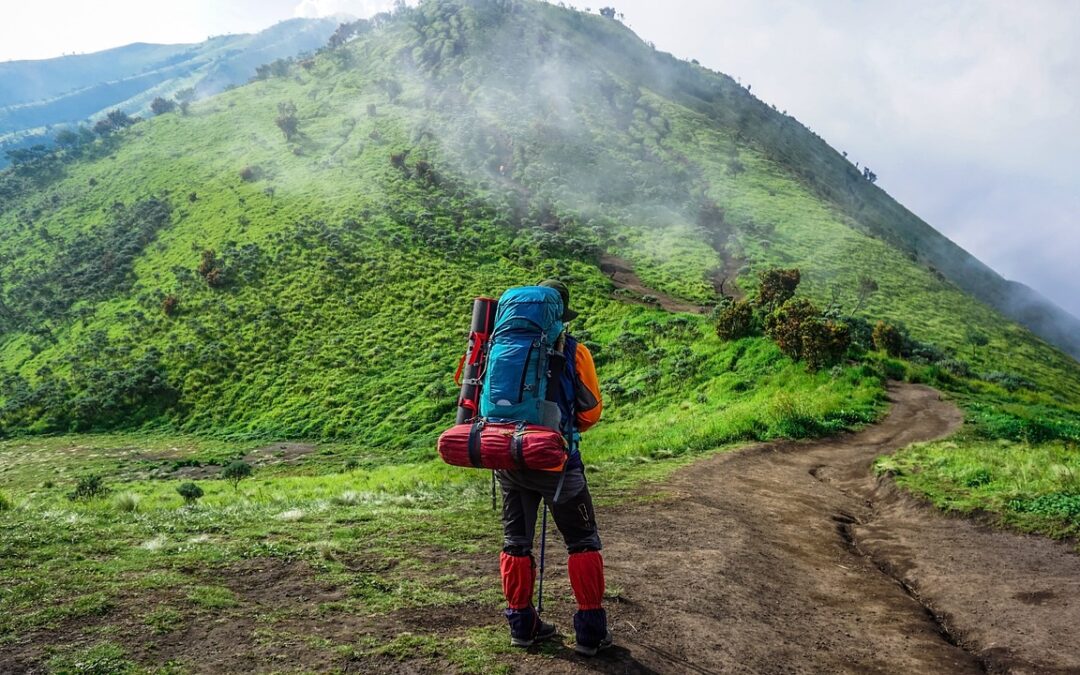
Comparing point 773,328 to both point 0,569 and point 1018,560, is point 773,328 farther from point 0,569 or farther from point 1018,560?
point 0,569

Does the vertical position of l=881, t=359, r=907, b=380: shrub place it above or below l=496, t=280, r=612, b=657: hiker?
below

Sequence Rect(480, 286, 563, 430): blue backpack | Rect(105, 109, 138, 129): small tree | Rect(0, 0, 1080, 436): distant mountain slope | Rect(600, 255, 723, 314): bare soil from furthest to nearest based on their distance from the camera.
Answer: Rect(105, 109, 138, 129): small tree → Rect(600, 255, 723, 314): bare soil → Rect(0, 0, 1080, 436): distant mountain slope → Rect(480, 286, 563, 430): blue backpack

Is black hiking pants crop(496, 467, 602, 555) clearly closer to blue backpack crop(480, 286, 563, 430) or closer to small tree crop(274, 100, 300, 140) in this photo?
blue backpack crop(480, 286, 563, 430)

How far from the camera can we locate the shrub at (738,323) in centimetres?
2641

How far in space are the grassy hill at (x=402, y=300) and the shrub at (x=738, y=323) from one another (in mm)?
813

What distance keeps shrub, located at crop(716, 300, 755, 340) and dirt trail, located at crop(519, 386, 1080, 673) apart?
15349 millimetres

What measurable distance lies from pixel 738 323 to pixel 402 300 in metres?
29.2

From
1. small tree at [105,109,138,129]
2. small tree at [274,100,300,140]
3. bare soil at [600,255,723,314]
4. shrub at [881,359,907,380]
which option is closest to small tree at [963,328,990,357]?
bare soil at [600,255,723,314]

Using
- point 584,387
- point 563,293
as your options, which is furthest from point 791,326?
point 584,387

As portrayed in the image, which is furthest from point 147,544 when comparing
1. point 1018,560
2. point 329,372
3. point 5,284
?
point 5,284

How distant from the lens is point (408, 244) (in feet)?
183

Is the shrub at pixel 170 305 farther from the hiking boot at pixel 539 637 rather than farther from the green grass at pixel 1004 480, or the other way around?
the hiking boot at pixel 539 637

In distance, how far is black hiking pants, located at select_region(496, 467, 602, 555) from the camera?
493 centimetres

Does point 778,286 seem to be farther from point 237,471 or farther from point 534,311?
point 534,311
